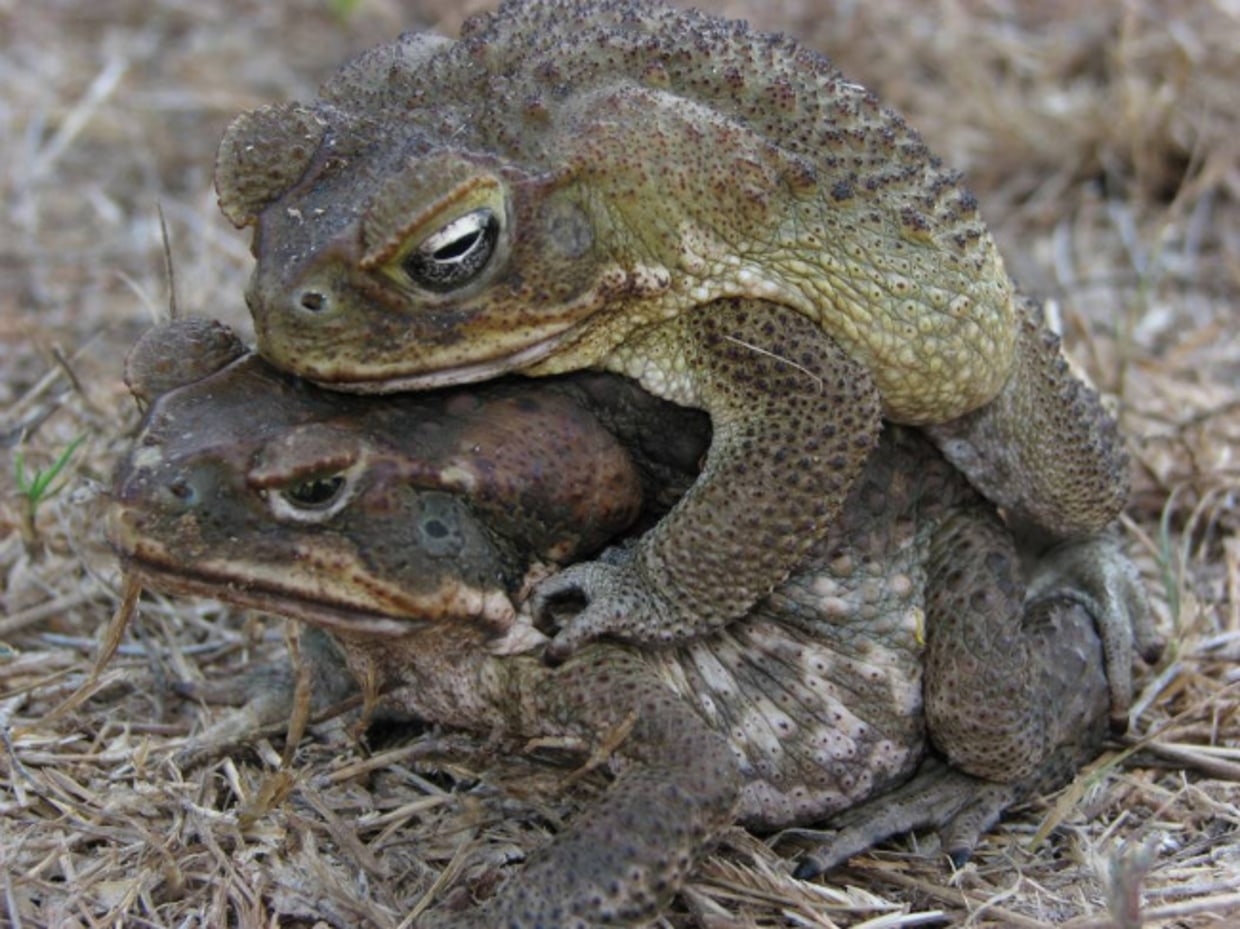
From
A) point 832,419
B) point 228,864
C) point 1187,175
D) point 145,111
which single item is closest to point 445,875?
point 228,864

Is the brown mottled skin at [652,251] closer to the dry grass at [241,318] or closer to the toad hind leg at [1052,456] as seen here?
the toad hind leg at [1052,456]

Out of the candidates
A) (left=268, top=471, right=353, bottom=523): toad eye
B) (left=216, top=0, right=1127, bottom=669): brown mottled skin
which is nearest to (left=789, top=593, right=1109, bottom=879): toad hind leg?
(left=216, top=0, right=1127, bottom=669): brown mottled skin

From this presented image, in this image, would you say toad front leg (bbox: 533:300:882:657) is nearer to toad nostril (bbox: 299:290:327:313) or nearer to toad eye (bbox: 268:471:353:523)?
toad eye (bbox: 268:471:353:523)

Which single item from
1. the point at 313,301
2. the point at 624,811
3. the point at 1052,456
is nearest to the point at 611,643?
the point at 624,811

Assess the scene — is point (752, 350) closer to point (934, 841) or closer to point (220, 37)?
point (934, 841)

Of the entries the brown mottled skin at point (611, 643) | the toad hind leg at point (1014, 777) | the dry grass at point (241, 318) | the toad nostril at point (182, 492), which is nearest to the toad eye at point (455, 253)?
the brown mottled skin at point (611, 643)

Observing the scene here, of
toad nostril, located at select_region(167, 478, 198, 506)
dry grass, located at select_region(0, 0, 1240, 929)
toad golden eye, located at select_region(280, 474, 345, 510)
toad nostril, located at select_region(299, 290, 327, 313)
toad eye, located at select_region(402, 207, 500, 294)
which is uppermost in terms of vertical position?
toad eye, located at select_region(402, 207, 500, 294)

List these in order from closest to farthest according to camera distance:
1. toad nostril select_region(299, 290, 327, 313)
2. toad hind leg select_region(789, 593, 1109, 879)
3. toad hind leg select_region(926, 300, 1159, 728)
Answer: toad nostril select_region(299, 290, 327, 313) → toad hind leg select_region(789, 593, 1109, 879) → toad hind leg select_region(926, 300, 1159, 728)
